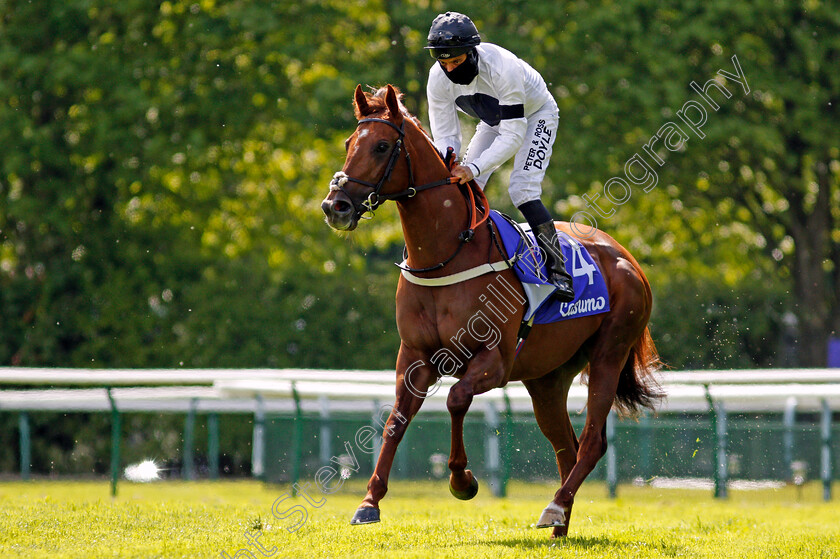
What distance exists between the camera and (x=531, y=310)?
19.8ft

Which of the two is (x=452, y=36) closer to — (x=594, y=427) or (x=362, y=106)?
(x=362, y=106)

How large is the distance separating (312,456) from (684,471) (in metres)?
3.65

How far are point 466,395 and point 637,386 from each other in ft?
7.31

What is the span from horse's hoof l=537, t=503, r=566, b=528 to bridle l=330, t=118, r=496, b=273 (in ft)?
5.21

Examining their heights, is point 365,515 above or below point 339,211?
below

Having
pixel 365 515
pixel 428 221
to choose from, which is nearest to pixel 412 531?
pixel 365 515

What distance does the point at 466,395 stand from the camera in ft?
17.7

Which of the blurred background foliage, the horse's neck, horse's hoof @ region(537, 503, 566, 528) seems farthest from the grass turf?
the blurred background foliage

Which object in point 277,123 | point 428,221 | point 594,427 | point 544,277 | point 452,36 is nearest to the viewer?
point 428,221

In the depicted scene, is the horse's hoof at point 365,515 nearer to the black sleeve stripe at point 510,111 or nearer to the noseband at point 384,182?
the noseband at point 384,182

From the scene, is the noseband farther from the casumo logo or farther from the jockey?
the casumo logo

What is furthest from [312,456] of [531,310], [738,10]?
[738,10]

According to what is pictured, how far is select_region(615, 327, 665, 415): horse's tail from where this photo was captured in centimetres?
723

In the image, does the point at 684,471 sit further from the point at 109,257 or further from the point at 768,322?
the point at 109,257
